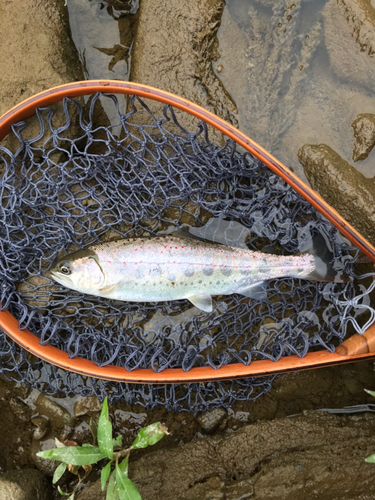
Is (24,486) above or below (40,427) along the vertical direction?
below

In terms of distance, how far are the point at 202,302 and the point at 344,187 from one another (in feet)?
5.06

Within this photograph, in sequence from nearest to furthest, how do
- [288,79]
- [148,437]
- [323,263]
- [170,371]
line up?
[148,437], [170,371], [323,263], [288,79]

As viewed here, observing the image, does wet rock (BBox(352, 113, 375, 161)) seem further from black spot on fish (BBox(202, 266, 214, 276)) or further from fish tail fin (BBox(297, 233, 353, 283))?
black spot on fish (BBox(202, 266, 214, 276))

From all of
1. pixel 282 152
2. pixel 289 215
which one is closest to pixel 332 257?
pixel 289 215

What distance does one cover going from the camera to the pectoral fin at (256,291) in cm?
323

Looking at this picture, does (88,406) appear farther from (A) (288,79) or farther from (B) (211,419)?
(A) (288,79)

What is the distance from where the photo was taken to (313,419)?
332 cm

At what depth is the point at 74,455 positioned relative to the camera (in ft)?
9.01

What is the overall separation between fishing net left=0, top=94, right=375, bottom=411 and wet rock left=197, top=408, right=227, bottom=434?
3.8 inches

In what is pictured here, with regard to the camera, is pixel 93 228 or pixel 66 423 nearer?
pixel 93 228

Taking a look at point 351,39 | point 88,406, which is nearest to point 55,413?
point 88,406

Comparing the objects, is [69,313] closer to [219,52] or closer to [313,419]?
[313,419]

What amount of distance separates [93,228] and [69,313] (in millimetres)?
750

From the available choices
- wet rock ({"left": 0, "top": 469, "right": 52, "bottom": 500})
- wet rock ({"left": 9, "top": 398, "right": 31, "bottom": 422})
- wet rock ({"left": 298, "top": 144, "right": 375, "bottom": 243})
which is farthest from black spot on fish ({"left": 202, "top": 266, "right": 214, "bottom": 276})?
wet rock ({"left": 0, "top": 469, "right": 52, "bottom": 500})
